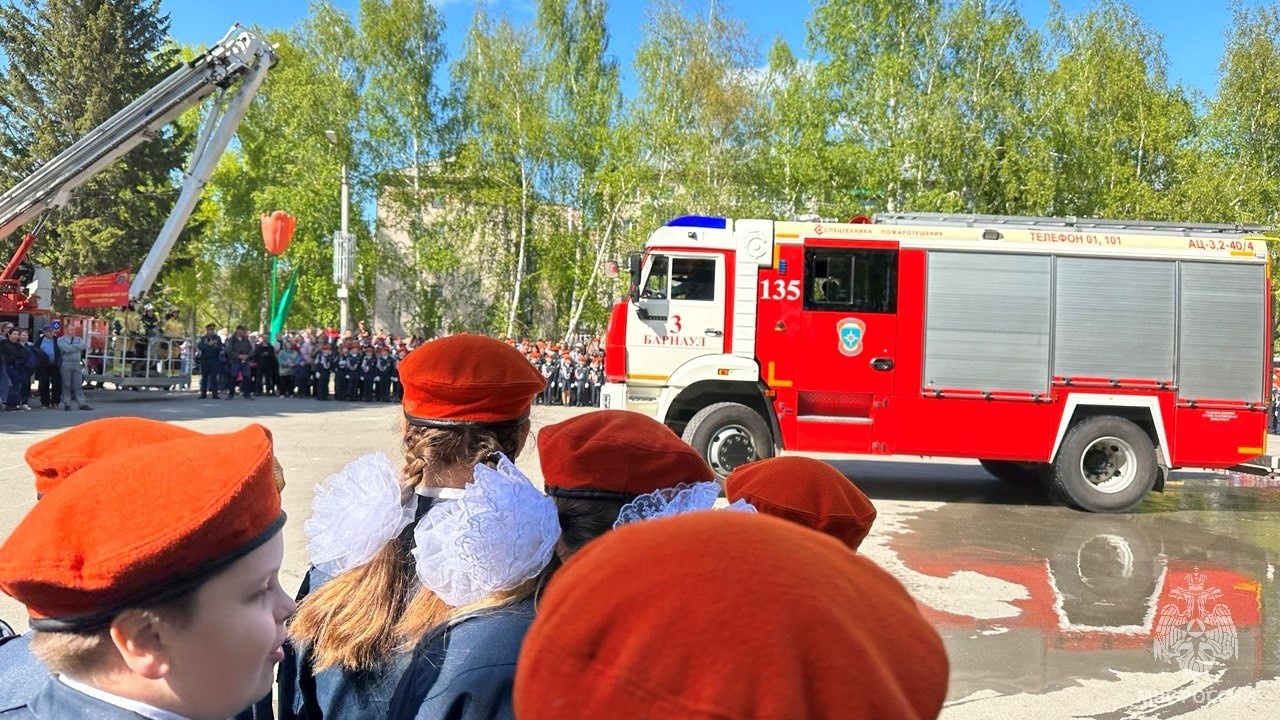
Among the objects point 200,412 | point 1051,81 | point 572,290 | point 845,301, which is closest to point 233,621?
point 845,301

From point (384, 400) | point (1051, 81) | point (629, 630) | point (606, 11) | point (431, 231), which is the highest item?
point (606, 11)

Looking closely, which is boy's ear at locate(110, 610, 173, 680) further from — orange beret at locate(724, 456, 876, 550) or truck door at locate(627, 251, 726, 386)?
truck door at locate(627, 251, 726, 386)

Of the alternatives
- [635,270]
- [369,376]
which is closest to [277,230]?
[369,376]

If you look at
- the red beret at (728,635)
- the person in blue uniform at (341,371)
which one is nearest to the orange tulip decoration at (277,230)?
the person in blue uniform at (341,371)

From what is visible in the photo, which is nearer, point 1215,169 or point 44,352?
point 44,352

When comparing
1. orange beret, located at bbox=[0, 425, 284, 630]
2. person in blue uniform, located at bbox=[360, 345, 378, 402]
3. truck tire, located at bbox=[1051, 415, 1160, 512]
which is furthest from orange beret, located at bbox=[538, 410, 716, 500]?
person in blue uniform, located at bbox=[360, 345, 378, 402]

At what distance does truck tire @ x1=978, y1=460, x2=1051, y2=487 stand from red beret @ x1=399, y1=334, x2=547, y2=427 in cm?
1113

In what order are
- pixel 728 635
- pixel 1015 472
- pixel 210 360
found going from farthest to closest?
pixel 210 360, pixel 1015 472, pixel 728 635

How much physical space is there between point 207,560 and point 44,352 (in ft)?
64.8

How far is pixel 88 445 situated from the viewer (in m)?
2.11

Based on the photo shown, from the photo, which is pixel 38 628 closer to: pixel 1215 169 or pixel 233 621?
pixel 233 621

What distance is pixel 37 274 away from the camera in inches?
864

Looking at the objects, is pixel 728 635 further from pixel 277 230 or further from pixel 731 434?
pixel 277 230

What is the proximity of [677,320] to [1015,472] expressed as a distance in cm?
543
